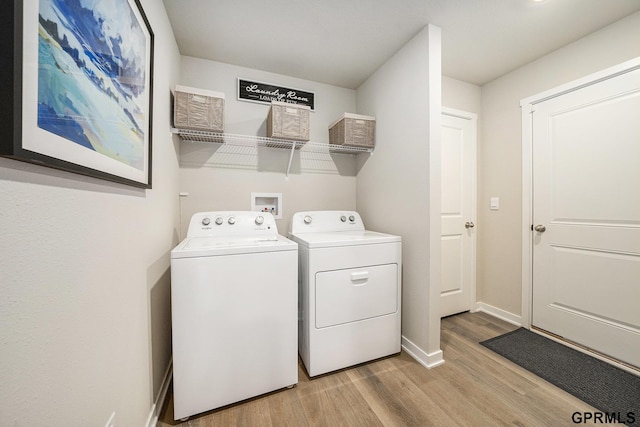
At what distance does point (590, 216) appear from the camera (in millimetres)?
1795

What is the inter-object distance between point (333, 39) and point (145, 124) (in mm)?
1469

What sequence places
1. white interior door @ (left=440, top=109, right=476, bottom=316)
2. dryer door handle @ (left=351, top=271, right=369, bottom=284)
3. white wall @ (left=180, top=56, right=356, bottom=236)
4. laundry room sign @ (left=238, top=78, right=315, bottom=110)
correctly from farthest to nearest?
1. white interior door @ (left=440, top=109, right=476, bottom=316)
2. laundry room sign @ (left=238, top=78, right=315, bottom=110)
3. white wall @ (left=180, top=56, right=356, bottom=236)
4. dryer door handle @ (left=351, top=271, right=369, bottom=284)

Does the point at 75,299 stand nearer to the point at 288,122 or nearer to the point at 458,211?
the point at 288,122

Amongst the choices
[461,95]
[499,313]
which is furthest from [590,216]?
[461,95]

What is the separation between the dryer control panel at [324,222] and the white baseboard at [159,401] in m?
1.26

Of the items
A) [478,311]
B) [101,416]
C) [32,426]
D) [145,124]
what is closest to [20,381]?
[32,426]

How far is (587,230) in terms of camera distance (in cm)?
181

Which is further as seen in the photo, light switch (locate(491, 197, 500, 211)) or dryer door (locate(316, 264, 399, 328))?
light switch (locate(491, 197, 500, 211))

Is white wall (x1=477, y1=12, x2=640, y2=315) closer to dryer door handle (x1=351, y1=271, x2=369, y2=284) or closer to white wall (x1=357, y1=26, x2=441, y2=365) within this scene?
white wall (x1=357, y1=26, x2=441, y2=365)

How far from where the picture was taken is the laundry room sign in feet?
6.89

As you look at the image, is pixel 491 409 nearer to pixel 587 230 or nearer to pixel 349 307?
pixel 349 307

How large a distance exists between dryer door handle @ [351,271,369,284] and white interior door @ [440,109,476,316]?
116cm

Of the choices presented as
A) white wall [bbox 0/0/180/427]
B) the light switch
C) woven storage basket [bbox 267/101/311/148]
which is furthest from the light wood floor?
woven storage basket [bbox 267/101/311/148]

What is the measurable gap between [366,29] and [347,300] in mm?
1930
